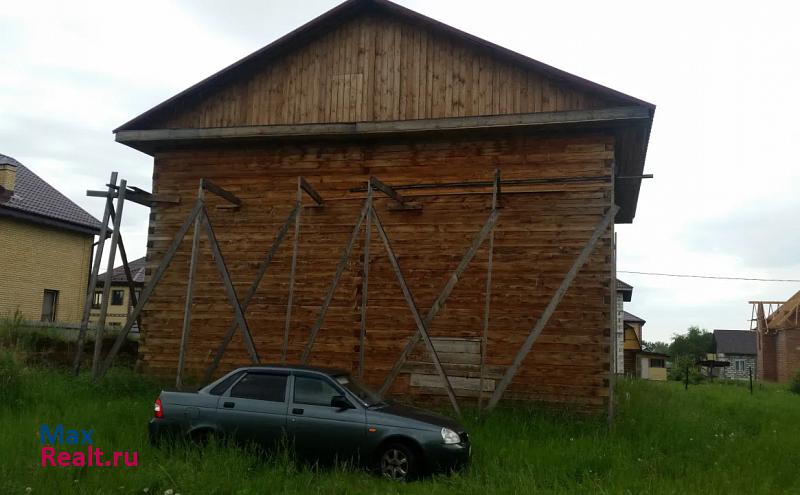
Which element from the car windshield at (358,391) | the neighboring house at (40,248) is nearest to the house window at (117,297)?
the neighboring house at (40,248)

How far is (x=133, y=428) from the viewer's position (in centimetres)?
Answer: 880

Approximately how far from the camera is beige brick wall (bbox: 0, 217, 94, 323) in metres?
24.5

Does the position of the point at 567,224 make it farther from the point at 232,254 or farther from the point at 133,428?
the point at 133,428

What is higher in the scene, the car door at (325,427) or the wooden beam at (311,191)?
the wooden beam at (311,191)

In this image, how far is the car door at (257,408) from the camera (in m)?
7.70

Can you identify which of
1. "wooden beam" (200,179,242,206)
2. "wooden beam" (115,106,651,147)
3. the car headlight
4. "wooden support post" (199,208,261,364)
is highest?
"wooden beam" (115,106,651,147)

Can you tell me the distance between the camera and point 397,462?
7332 mm

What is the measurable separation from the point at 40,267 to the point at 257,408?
22293 mm

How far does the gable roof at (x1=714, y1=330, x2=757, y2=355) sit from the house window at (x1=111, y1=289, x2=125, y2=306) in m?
59.6

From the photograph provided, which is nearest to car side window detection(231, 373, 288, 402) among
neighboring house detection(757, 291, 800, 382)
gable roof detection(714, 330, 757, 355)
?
neighboring house detection(757, 291, 800, 382)

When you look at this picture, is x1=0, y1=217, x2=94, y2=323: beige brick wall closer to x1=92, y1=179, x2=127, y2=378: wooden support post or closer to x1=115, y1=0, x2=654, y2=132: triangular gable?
x1=92, y1=179, x2=127, y2=378: wooden support post

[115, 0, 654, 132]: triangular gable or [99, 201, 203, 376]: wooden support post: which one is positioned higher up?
[115, 0, 654, 132]: triangular gable

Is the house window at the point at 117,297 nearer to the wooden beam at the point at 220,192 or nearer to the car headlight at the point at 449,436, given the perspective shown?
the wooden beam at the point at 220,192

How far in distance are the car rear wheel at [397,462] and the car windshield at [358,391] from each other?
0.67 metres
